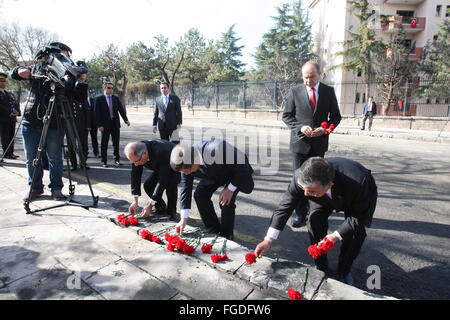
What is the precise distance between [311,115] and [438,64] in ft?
82.5

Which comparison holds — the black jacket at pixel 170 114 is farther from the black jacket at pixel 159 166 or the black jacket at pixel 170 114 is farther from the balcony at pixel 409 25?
the balcony at pixel 409 25

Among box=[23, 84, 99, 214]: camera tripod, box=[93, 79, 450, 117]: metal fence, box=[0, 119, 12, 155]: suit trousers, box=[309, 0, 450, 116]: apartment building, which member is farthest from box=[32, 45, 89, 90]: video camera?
box=[309, 0, 450, 116]: apartment building

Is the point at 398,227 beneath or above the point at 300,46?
beneath

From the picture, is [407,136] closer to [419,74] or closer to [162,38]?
[419,74]

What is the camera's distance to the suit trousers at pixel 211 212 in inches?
123

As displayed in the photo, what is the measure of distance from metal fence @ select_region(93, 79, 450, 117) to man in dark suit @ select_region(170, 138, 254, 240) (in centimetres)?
1678

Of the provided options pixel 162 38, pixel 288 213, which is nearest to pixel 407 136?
pixel 288 213

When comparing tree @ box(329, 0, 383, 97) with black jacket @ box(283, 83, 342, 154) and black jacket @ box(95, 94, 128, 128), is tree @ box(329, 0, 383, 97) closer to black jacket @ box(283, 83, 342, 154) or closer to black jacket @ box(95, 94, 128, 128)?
black jacket @ box(95, 94, 128, 128)

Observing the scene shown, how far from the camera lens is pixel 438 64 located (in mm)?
22516

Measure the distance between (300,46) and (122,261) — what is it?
133 ft

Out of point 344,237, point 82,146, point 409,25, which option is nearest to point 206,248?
point 344,237

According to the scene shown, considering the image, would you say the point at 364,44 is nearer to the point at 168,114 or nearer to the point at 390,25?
the point at 390,25

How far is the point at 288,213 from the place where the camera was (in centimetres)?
246

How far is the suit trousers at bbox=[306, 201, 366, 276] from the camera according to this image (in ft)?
7.75
